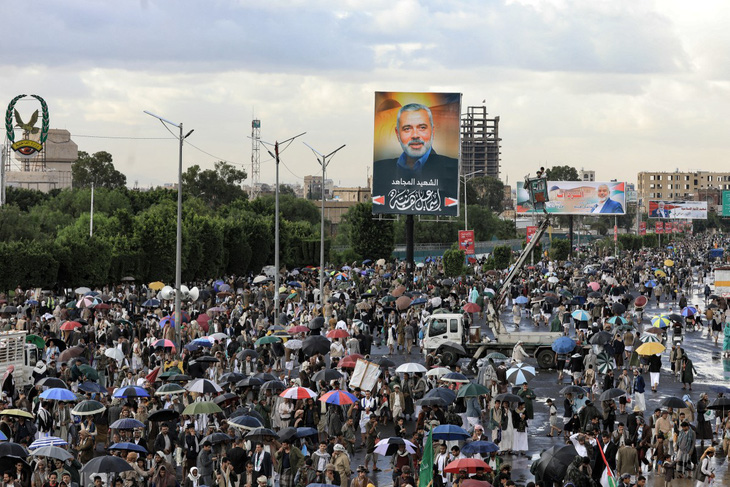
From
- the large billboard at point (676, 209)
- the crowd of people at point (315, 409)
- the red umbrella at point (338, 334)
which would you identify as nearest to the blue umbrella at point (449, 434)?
the crowd of people at point (315, 409)

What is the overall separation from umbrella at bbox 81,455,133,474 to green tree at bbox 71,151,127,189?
108 meters

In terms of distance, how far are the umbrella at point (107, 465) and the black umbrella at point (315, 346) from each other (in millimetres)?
13154

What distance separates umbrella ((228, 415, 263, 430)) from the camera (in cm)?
1661

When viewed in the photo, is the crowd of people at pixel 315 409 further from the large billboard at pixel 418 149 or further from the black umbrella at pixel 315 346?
the large billboard at pixel 418 149

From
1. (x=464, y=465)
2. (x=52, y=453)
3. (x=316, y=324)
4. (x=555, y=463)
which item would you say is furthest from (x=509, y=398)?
(x=316, y=324)

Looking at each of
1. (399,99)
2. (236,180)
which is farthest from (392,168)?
(236,180)

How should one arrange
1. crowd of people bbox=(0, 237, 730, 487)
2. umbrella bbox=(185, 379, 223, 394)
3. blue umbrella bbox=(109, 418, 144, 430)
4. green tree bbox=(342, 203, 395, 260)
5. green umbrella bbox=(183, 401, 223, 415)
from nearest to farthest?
crowd of people bbox=(0, 237, 730, 487)
blue umbrella bbox=(109, 418, 144, 430)
green umbrella bbox=(183, 401, 223, 415)
umbrella bbox=(185, 379, 223, 394)
green tree bbox=(342, 203, 395, 260)

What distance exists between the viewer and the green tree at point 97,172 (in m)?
119

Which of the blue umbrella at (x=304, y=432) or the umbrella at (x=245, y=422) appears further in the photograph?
the umbrella at (x=245, y=422)

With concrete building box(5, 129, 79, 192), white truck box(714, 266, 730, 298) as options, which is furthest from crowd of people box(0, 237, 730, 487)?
concrete building box(5, 129, 79, 192)

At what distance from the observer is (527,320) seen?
4622cm

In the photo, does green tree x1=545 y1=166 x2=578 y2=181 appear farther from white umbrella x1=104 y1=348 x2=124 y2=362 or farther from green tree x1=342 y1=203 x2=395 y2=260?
white umbrella x1=104 y1=348 x2=124 y2=362

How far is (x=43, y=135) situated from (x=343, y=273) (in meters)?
16.6

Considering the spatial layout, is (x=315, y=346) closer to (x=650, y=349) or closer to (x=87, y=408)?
(x=650, y=349)
